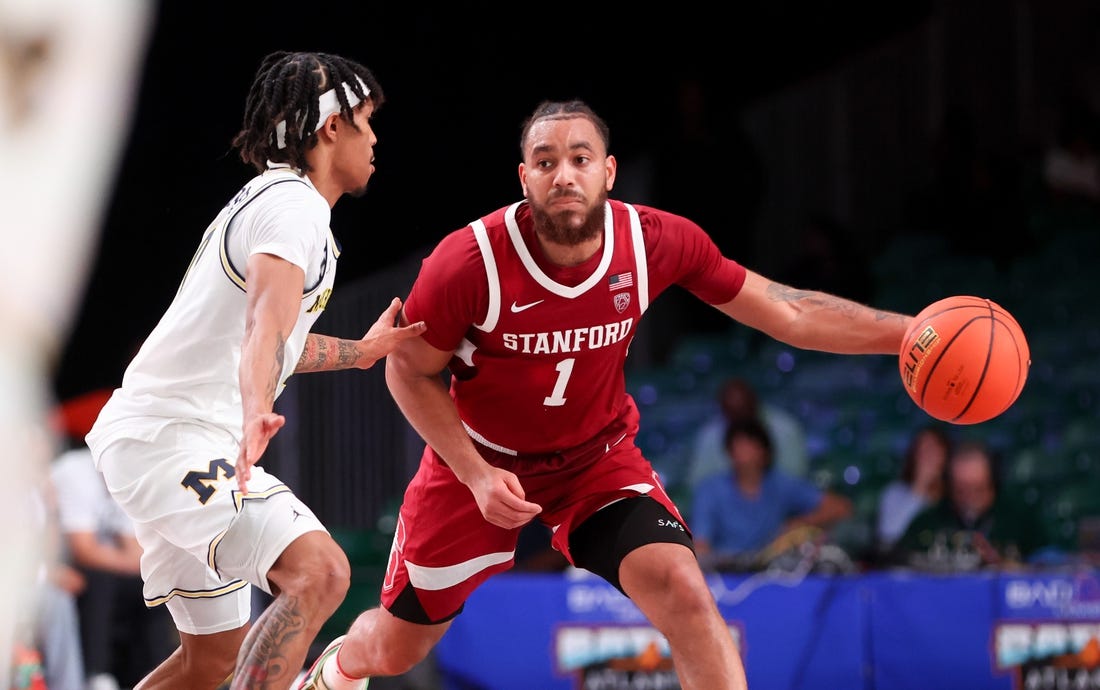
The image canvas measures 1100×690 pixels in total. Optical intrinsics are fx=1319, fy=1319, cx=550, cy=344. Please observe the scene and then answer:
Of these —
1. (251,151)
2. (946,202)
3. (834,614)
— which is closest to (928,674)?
(834,614)

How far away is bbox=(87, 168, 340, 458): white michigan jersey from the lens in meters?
3.51

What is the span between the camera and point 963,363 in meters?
4.08

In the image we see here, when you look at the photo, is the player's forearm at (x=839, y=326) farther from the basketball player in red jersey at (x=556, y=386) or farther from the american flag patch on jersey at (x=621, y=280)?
the american flag patch on jersey at (x=621, y=280)

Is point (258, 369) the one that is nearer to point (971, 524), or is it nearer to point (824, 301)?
point (824, 301)

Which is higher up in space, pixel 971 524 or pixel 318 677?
pixel 971 524

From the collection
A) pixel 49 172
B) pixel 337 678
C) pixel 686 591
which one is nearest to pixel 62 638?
pixel 337 678

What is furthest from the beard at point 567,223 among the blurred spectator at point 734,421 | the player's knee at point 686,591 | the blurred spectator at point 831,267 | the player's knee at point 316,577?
the blurred spectator at point 831,267

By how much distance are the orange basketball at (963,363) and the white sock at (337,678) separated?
2.16 m

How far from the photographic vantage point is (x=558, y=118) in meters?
4.21

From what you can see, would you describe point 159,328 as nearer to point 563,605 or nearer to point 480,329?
point 480,329

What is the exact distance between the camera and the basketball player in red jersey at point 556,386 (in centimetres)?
409

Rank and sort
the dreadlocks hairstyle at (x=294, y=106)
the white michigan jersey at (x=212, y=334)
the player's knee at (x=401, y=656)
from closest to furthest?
the white michigan jersey at (x=212, y=334) < the dreadlocks hairstyle at (x=294, y=106) < the player's knee at (x=401, y=656)

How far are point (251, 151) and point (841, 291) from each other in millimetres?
8046

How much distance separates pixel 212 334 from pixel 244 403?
1.59 feet
